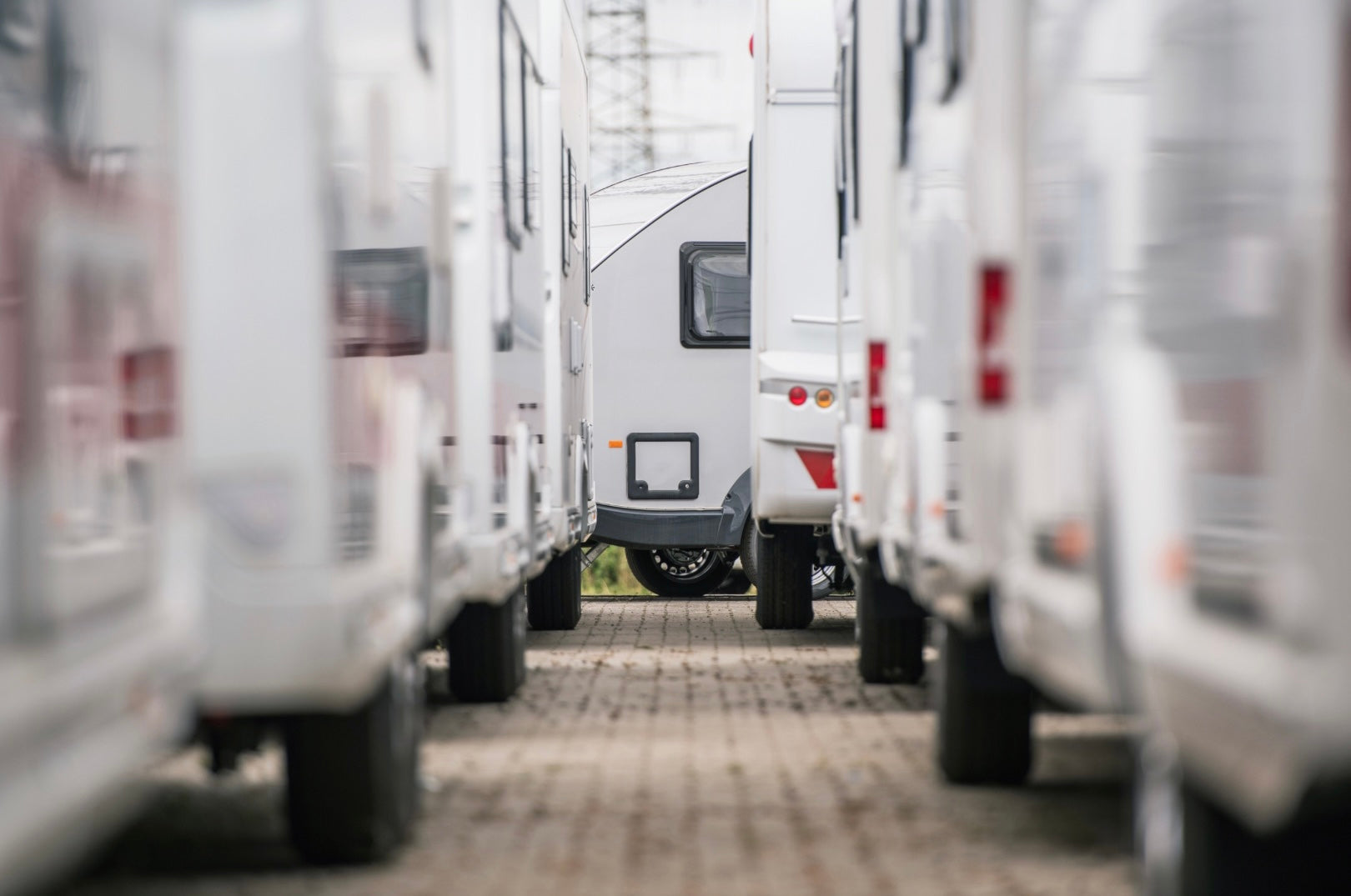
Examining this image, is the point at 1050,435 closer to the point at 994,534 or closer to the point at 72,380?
the point at 994,534

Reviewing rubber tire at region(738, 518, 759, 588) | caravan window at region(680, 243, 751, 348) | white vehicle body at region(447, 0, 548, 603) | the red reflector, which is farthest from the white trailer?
caravan window at region(680, 243, 751, 348)

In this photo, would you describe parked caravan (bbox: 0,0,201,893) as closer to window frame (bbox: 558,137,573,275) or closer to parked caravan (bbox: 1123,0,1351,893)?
parked caravan (bbox: 1123,0,1351,893)

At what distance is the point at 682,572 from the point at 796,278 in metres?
6.66

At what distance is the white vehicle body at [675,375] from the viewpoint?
51.8 feet

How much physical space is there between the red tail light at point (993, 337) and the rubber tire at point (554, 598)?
28.9 ft

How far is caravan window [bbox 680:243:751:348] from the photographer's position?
52.7ft

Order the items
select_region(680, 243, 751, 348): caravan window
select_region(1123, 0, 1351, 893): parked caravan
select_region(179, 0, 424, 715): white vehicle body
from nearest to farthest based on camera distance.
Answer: select_region(1123, 0, 1351, 893): parked caravan → select_region(179, 0, 424, 715): white vehicle body → select_region(680, 243, 751, 348): caravan window

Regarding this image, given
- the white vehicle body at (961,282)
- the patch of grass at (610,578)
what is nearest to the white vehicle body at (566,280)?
the white vehicle body at (961,282)

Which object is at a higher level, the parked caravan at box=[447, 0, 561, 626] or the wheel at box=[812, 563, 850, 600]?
the parked caravan at box=[447, 0, 561, 626]

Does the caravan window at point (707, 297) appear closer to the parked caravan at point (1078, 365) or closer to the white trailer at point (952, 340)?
the white trailer at point (952, 340)

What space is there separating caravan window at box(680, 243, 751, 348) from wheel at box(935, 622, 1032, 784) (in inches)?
376

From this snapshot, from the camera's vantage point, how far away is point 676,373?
630 inches

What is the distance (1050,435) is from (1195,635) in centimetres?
129

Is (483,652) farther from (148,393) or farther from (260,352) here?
(148,393)
